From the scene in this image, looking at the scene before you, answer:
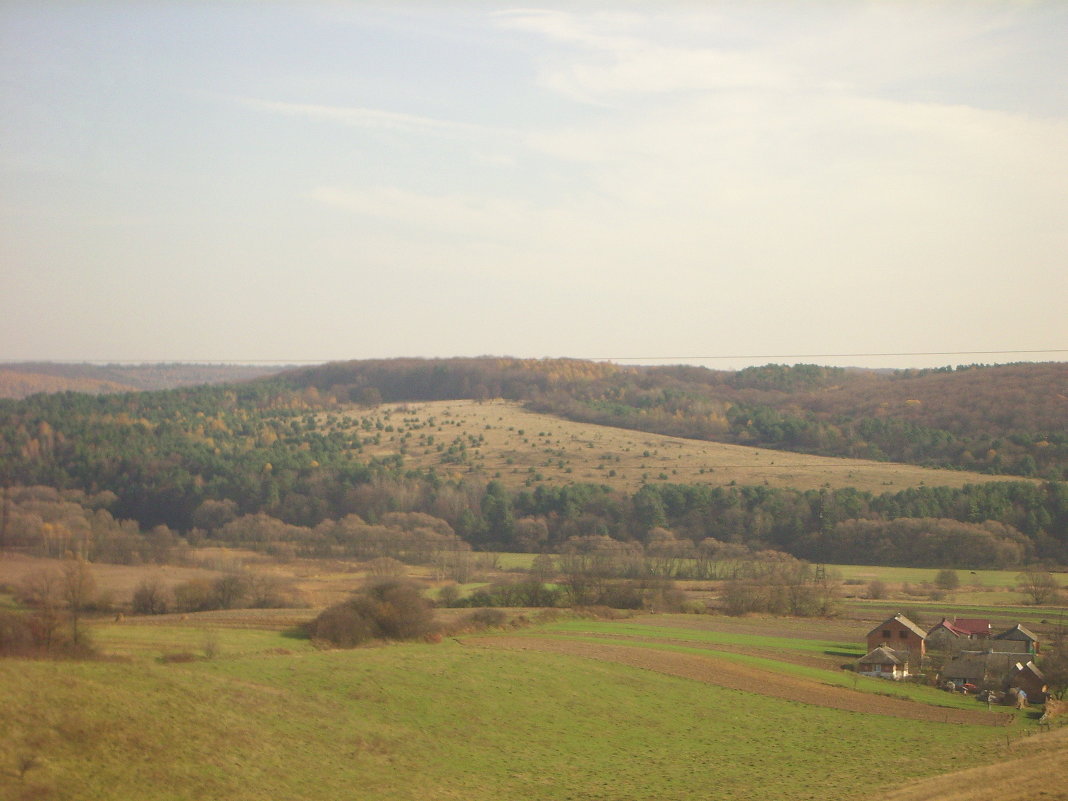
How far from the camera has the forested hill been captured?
272 ft

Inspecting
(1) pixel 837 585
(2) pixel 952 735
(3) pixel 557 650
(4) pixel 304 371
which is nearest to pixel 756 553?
(1) pixel 837 585

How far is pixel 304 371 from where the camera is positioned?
446 ft

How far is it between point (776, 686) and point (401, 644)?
58.7 feet

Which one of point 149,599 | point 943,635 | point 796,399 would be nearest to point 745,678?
point 943,635

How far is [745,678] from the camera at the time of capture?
149 ft

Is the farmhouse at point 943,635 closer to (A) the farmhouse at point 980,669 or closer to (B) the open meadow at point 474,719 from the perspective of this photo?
(B) the open meadow at point 474,719

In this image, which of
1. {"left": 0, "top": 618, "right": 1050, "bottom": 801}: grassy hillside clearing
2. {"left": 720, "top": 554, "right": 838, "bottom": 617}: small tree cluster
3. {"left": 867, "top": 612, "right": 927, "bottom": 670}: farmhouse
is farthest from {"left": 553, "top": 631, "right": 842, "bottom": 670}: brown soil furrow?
{"left": 720, "top": 554, "right": 838, "bottom": 617}: small tree cluster

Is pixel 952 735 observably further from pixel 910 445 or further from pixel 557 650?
pixel 910 445

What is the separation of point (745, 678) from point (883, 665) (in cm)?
941

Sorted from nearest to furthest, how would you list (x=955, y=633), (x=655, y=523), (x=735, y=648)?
(x=735, y=648)
(x=955, y=633)
(x=655, y=523)

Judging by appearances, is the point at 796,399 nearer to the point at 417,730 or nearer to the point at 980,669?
the point at 980,669

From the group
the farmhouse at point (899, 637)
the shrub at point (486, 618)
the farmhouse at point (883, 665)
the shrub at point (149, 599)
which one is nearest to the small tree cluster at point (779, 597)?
the farmhouse at point (899, 637)

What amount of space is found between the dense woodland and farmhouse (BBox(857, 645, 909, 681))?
96.1ft

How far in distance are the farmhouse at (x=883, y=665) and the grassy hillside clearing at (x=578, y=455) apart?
37728mm
